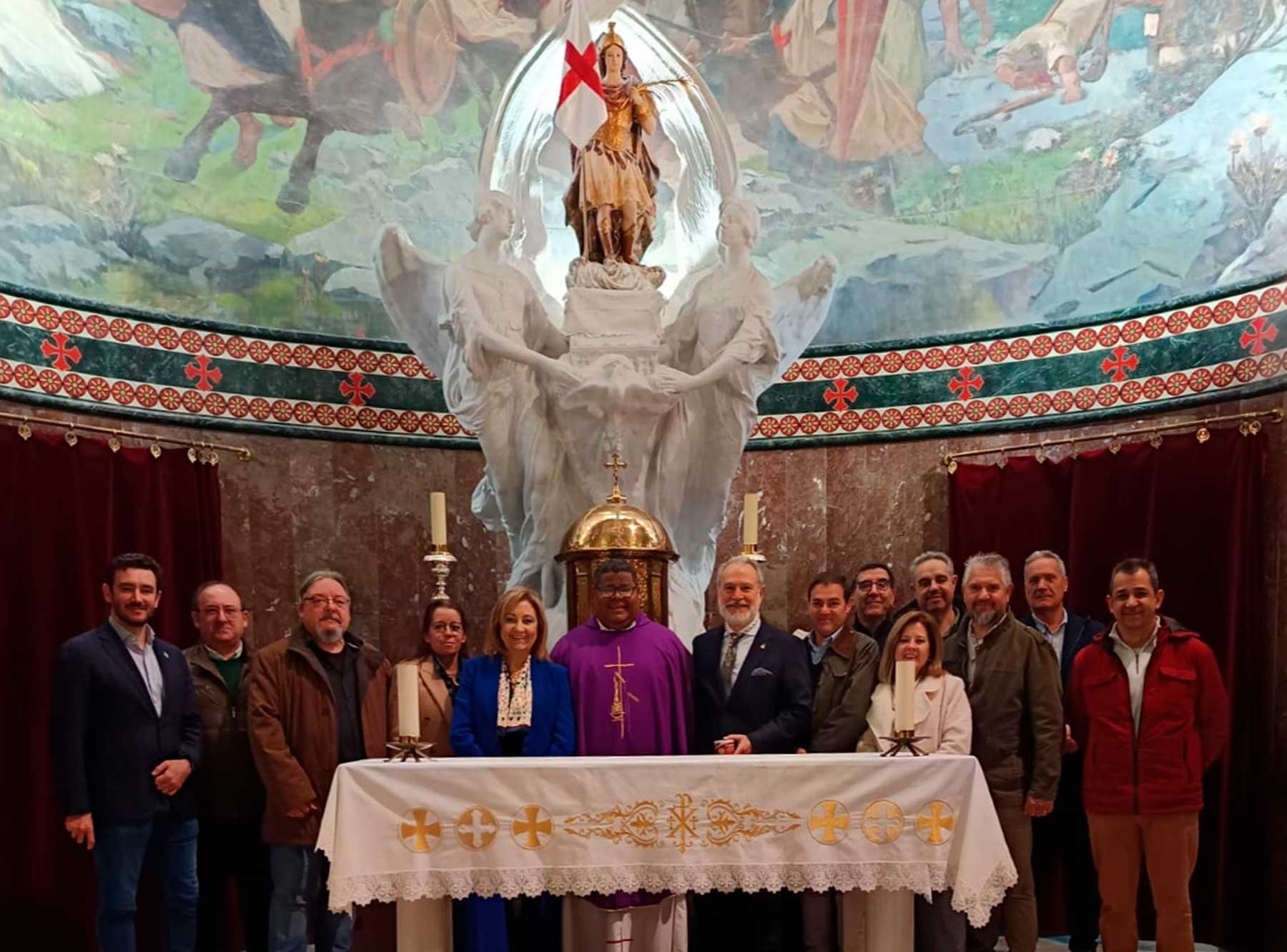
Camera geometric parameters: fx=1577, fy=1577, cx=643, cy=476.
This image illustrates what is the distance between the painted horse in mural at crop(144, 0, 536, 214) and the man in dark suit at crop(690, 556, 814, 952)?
4.89m

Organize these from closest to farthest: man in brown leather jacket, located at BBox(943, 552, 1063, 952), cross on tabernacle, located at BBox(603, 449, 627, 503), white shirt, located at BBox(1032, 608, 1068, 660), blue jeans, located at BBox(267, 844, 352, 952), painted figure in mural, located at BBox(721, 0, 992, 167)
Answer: blue jeans, located at BBox(267, 844, 352, 952) → man in brown leather jacket, located at BBox(943, 552, 1063, 952) → white shirt, located at BBox(1032, 608, 1068, 660) → cross on tabernacle, located at BBox(603, 449, 627, 503) → painted figure in mural, located at BBox(721, 0, 992, 167)

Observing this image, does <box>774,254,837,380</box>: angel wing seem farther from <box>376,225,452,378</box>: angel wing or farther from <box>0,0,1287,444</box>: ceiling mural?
<box>376,225,452,378</box>: angel wing

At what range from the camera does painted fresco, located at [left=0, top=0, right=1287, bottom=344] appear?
336 inches

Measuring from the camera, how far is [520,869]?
4883 millimetres

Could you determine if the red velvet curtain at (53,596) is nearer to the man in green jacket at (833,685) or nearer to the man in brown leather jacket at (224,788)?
the man in brown leather jacket at (224,788)

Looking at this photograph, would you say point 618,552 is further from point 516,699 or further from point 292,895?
point 292,895

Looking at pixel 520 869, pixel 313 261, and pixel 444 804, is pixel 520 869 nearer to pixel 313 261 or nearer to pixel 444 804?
pixel 444 804

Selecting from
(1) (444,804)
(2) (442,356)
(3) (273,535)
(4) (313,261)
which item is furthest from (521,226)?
(1) (444,804)

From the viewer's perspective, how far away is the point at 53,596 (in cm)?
775

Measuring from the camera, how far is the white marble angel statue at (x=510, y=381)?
784 centimetres

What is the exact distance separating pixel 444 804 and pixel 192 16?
588 centimetres

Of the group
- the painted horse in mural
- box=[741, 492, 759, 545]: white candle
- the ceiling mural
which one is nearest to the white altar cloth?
box=[741, 492, 759, 545]: white candle

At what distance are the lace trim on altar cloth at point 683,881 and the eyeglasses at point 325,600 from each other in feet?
4.03

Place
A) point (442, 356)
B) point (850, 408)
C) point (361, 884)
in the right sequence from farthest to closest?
1. point (850, 408)
2. point (442, 356)
3. point (361, 884)
